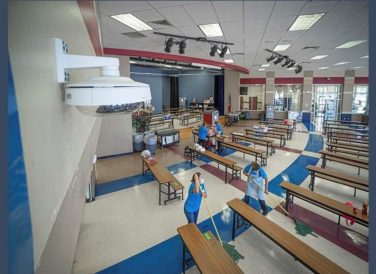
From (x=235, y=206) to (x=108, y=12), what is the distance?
474cm

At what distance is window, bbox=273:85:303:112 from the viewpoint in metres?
19.3

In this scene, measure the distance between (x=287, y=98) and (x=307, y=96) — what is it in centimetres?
166

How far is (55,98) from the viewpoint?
39.9 inches

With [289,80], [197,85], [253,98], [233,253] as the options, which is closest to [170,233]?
[233,253]

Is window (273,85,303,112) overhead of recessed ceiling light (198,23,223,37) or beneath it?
beneath

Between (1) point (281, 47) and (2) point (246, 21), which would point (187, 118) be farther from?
(2) point (246, 21)

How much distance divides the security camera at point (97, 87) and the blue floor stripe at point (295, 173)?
5756 mm

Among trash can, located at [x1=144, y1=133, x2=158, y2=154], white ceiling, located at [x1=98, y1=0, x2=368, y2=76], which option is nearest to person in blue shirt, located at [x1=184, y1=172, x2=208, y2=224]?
white ceiling, located at [x1=98, y1=0, x2=368, y2=76]

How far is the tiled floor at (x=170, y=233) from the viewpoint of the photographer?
358 cm

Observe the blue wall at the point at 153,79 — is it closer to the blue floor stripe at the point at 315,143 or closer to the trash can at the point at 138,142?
the trash can at the point at 138,142

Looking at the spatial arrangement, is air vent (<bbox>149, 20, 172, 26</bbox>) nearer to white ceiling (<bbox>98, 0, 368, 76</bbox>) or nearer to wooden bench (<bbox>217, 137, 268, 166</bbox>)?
white ceiling (<bbox>98, 0, 368, 76</bbox>)

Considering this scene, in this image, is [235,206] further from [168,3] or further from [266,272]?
[168,3]

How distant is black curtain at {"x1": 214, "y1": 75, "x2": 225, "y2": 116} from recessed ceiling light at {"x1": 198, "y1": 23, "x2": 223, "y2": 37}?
11870 mm

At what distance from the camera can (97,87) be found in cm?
102
